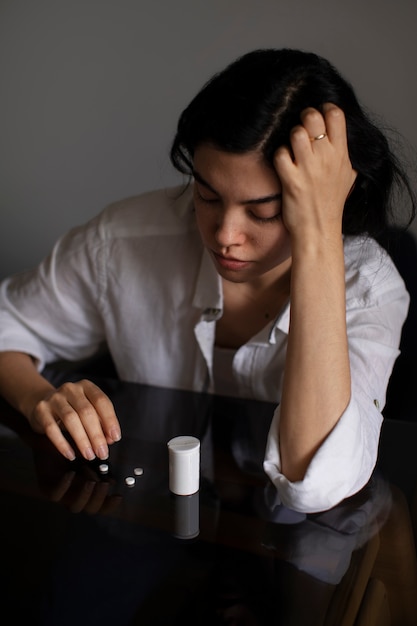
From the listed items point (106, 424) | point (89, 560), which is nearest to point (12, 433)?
point (106, 424)

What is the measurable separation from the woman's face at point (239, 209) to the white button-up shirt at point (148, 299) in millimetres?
173

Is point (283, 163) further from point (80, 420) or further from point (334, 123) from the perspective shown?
point (80, 420)

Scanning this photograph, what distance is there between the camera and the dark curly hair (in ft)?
3.24

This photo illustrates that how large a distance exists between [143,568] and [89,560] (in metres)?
0.07

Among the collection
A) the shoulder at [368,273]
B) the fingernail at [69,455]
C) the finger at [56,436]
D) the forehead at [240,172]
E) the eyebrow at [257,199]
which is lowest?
the fingernail at [69,455]

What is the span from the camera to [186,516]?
90 cm

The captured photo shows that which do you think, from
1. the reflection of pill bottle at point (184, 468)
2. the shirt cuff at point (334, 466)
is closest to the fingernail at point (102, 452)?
the reflection of pill bottle at point (184, 468)

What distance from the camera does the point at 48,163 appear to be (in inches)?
86.4

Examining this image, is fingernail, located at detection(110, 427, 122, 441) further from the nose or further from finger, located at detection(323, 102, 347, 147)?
finger, located at detection(323, 102, 347, 147)

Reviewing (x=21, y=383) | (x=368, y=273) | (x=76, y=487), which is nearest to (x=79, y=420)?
(x=76, y=487)

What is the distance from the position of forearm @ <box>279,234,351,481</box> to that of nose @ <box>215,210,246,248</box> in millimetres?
85

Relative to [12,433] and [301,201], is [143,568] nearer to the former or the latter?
[12,433]

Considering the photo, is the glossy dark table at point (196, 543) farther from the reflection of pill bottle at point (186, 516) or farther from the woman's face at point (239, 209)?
the woman's face at point (239, 209)

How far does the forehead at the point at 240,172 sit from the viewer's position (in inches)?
39.0
